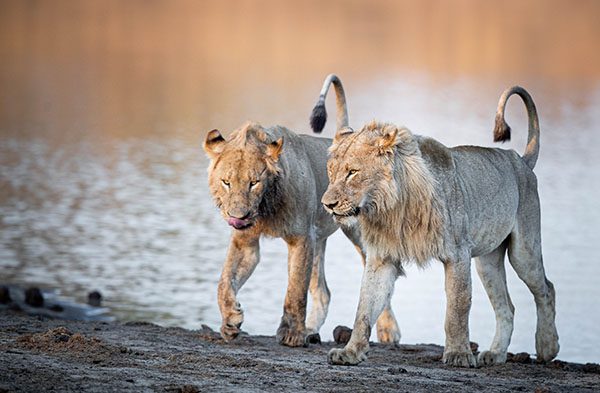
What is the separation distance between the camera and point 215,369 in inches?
255

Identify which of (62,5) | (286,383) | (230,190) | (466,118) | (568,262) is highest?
(62,5)

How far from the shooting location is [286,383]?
245 inches

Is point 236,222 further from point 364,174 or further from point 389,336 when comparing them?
point 389,336

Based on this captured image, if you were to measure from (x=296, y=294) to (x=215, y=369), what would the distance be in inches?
65.3

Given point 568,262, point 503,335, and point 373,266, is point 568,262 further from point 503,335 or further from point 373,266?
point 373,266

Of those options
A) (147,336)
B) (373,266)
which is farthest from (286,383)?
(147,336)

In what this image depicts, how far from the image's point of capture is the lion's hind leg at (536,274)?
318 inches

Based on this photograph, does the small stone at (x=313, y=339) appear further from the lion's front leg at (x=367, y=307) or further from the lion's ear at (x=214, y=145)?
the lion's ear at (x=214, y=145)

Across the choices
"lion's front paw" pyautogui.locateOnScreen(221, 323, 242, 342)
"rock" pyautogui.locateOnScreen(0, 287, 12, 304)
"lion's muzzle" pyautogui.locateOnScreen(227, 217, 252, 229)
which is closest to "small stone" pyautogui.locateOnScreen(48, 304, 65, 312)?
"rock" pyautogui.locateOnScreen(0, 287, 12, 304)

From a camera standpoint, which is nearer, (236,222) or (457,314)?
(457,314)

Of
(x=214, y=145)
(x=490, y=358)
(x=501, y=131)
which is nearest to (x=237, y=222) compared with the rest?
(x=214, y=145)

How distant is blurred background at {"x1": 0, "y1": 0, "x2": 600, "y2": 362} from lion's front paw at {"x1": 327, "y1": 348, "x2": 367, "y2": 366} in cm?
373

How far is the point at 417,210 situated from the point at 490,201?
29.4 inches

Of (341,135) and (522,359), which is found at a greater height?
(341,135)
